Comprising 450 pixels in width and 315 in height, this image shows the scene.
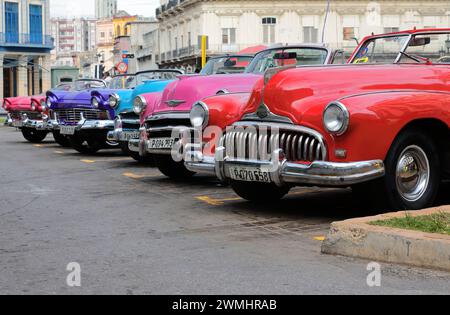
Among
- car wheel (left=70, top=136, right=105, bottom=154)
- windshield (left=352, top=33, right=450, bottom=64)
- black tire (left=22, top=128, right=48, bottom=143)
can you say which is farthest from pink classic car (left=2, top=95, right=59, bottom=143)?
windshield (left=352, top=33, right=450, bottom=64)

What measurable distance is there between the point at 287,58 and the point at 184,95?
1549 mm

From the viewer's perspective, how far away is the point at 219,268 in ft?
16.8

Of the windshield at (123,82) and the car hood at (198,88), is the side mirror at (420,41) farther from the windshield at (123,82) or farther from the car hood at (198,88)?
the windshield at (123,82)

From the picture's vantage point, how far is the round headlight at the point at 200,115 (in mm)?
8375

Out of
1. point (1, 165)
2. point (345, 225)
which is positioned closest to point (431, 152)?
point (345, 225)

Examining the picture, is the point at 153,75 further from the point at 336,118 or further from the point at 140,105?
the point at 336,118

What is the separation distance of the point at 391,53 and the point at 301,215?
2.03 m

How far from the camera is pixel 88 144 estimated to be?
15.8 metres

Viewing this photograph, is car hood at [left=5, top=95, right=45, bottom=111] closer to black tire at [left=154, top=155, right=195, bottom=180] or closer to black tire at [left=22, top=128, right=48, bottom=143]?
black tire at [left=22, top=128, right=48, bottom=143]

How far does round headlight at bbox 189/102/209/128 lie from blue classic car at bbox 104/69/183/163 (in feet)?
11.1

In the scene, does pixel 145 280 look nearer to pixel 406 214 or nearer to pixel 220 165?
pixel 406 214

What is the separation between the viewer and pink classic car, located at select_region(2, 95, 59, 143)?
18.7m

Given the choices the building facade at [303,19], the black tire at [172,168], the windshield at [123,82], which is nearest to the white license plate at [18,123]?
the windshield at [123,82]

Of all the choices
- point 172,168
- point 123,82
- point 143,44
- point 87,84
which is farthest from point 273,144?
point 143,44
